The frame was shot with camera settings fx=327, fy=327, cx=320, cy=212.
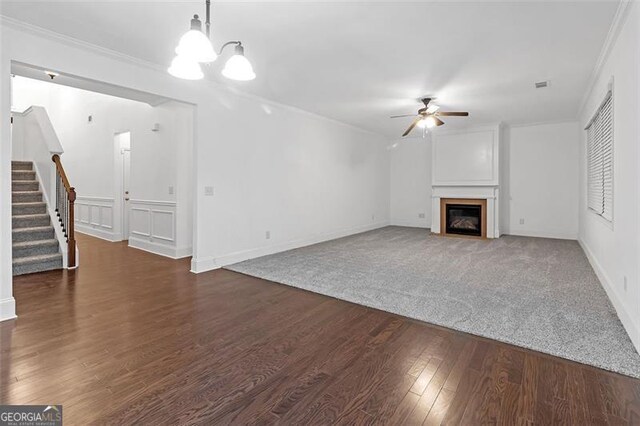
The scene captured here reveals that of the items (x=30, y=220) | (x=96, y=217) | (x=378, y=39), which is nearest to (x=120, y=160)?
(x=96, y=217)

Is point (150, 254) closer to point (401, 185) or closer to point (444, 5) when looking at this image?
point (444, 5)

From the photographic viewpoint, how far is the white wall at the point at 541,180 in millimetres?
6926

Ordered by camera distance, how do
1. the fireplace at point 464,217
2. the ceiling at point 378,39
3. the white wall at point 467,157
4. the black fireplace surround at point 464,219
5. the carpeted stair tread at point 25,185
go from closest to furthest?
the ceiling at point 378,39, the carpeted stair tread at point 25,185, the white wall at point 467,157, the fireplace at point 464,217, the black fireplace surround at point 464,219

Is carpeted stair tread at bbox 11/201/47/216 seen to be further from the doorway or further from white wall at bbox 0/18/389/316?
white wall at bbox 0/18/389/316

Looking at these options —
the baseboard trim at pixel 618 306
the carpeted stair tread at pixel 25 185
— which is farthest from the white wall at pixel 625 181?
the carpeted stair tread at pixel 25 185

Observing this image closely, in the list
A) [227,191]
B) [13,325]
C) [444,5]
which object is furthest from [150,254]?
[444,5]

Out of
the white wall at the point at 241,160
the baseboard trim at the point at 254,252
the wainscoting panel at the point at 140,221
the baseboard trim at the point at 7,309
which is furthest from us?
the wainscoting panel at the point at 140,221

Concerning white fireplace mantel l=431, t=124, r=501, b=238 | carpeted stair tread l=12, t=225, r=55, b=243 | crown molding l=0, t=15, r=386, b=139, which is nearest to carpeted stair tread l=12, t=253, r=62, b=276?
carpeted stair tread l=12, t=225, r=55, b=243

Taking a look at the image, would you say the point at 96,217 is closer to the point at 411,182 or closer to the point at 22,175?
the point at 22,175

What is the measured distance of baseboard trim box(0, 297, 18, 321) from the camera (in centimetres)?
277

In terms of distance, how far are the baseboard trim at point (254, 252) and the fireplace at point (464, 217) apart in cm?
222

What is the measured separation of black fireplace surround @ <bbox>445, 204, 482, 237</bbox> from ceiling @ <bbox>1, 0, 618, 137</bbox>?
123 inches

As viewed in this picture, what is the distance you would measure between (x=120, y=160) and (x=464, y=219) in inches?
305

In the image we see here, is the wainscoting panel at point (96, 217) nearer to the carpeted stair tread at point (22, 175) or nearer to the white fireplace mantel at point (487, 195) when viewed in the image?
the carpeted stair tread at point (22, 175)
